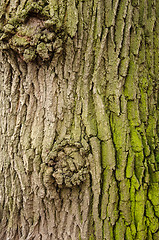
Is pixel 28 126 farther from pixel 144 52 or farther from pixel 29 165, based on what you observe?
pixel 144 52

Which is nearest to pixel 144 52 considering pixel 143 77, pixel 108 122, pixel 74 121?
pixel 143 77

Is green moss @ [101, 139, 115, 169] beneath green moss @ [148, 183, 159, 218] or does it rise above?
above

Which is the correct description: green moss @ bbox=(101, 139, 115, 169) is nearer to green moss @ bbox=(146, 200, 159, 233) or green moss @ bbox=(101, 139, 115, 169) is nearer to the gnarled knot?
the gnarled knot

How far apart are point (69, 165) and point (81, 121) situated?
0.33m

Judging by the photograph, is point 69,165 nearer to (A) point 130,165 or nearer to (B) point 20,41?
(A) point 130,165

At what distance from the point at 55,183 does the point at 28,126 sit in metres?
0.47

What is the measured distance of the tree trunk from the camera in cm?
145

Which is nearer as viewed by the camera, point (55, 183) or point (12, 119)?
point (55, 183)

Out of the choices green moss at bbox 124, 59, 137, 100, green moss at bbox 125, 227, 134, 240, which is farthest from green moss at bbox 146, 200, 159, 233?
green moss at bbox 124, 59, 137, 100

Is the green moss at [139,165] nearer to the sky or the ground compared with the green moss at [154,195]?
nearer to the sky

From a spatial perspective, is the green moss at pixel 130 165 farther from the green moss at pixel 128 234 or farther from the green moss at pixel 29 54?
the green moss at pixel 29 54

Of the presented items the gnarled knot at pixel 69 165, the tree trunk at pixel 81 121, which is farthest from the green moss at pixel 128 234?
the gnarled knot at pixel 69 165

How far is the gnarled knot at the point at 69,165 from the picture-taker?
1416mm

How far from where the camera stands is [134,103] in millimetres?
1545
